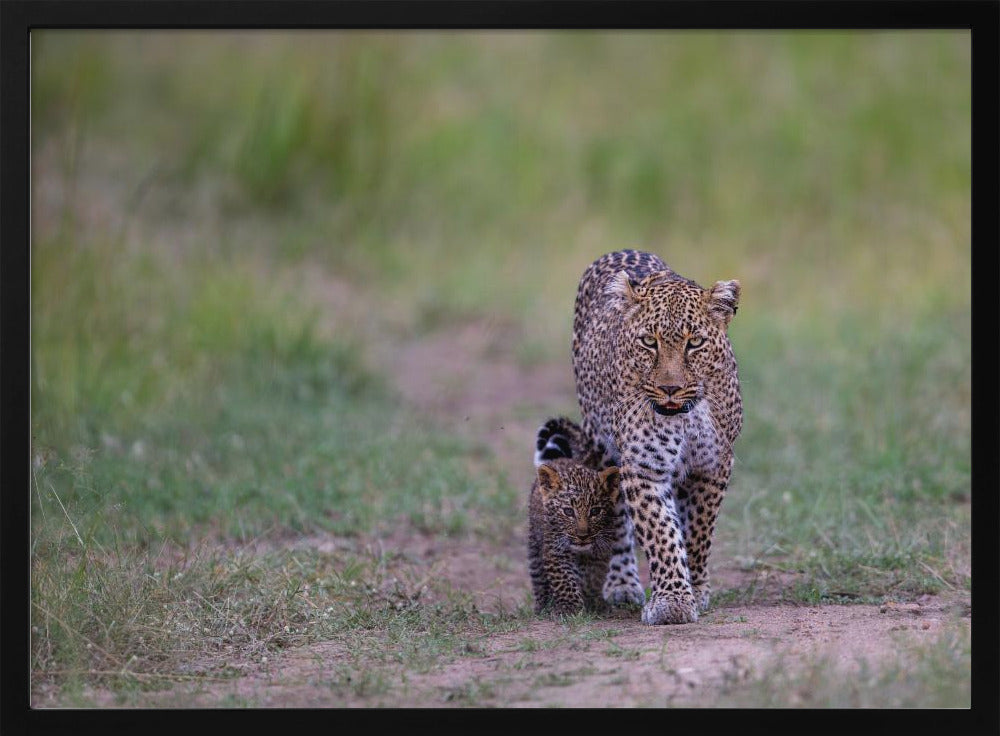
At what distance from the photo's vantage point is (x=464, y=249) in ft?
46.2

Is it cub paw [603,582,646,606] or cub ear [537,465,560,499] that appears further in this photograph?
cub paw [603,582,646,606]

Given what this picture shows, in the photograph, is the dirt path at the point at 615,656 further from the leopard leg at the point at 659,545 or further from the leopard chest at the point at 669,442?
the leopard chest at the point at 669,442

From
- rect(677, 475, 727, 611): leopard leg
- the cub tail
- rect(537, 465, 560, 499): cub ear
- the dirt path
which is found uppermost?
the cub tail

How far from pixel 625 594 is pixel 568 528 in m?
0.54

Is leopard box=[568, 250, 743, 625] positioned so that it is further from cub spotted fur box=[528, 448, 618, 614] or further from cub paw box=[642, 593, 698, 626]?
cub spotted fur box=[528, 448, 618, 614]

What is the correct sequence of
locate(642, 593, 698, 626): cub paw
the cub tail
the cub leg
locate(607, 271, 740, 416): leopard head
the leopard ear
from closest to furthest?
locate(607, 271, 740, 416): leopard head, locate(642, 593, 698, 626): cub paw, the leopard ear, the cub leg, the cub tail

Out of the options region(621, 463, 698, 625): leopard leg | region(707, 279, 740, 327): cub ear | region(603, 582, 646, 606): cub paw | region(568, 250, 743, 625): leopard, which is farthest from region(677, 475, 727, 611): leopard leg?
region(707, 279, 740, 327): cub ear

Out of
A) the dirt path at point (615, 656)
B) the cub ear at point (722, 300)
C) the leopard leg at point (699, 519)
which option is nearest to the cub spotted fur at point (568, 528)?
the dirt path at point (615, 656)

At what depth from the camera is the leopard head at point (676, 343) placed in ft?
20.1

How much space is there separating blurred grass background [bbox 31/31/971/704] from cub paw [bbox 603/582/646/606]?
86 centimetres

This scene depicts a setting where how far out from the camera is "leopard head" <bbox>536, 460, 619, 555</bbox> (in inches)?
268
